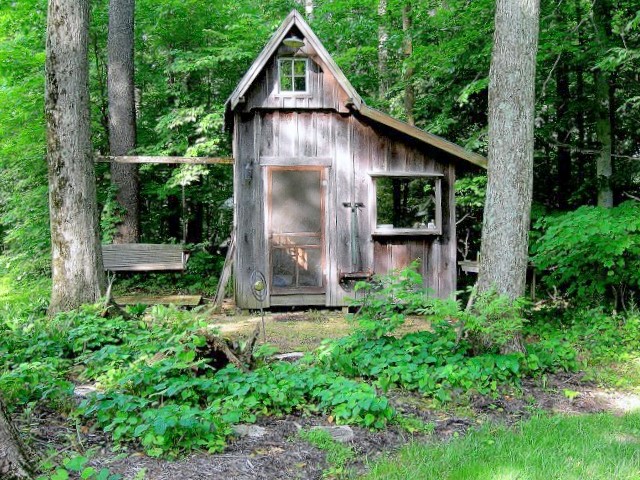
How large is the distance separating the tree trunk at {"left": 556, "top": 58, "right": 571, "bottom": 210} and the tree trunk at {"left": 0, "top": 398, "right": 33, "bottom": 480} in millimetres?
10532

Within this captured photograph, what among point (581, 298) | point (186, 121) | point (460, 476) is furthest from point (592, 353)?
point (186, 121)

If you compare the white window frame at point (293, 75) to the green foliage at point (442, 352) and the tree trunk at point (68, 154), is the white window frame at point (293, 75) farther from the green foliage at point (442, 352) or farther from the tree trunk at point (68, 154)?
the green foliage at point (442, 352)

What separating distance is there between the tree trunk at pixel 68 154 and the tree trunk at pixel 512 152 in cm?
476

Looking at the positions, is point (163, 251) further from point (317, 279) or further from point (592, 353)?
point (592, 353)

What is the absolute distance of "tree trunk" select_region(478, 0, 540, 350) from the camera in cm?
547

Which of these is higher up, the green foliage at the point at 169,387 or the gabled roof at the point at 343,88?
the gabled roof at the point at 343,88

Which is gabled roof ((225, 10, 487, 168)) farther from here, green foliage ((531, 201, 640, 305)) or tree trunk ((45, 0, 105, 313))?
tree trunk ((45, 0, 105, 313))

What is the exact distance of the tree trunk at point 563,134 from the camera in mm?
11281

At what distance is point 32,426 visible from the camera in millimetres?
3705

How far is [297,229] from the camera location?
32.0 ft

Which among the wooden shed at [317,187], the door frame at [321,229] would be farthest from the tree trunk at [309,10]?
the door frame at [321,229]

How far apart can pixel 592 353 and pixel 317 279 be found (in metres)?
4.72

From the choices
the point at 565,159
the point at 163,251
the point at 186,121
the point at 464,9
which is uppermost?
the point at 464,9

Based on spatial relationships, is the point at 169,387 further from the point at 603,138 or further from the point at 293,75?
the point at 603,138
